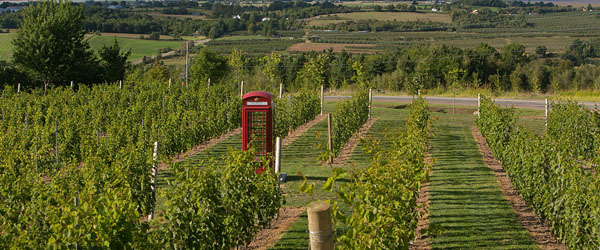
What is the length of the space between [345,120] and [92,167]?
8.95m

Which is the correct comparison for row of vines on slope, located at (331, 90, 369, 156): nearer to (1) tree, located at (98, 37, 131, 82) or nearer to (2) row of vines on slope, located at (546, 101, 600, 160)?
(2) row of vines on slope, located at (546, 101, 600, 160)

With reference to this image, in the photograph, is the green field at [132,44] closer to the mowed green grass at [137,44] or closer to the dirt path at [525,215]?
the mowed green grass at [137,44]

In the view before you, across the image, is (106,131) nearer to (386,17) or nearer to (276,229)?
(276,229)

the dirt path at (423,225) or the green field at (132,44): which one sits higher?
the green field at (132,44)

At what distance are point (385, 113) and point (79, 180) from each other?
18.8 meters

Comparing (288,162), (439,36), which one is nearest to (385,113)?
(288,162)

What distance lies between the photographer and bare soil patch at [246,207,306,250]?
9121mm

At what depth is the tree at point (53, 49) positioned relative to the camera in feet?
106

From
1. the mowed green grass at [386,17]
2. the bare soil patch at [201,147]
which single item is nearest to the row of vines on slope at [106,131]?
the bare soil patch at [201,147]

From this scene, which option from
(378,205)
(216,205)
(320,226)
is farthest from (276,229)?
(320,226)

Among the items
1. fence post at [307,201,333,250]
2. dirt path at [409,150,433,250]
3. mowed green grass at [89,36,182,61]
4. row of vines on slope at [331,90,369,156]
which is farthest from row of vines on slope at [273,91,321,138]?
mowed green grass at [89,36,182,61]

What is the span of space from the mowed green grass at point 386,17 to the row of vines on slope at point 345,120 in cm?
9446

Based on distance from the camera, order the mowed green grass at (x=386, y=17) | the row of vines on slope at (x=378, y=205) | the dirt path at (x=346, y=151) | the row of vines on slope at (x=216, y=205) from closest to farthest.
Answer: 1. the row of vines on slope at (x=378, y=205)
2. the row of vines on slope at (x=216, y=205)
3. the dirt path at (x=346, y=151)
4. the mowed green grass at (x=386, y=17)

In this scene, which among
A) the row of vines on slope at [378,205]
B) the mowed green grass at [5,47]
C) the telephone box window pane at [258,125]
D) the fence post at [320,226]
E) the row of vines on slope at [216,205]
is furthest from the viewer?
the mowed green grass at [5,47]
